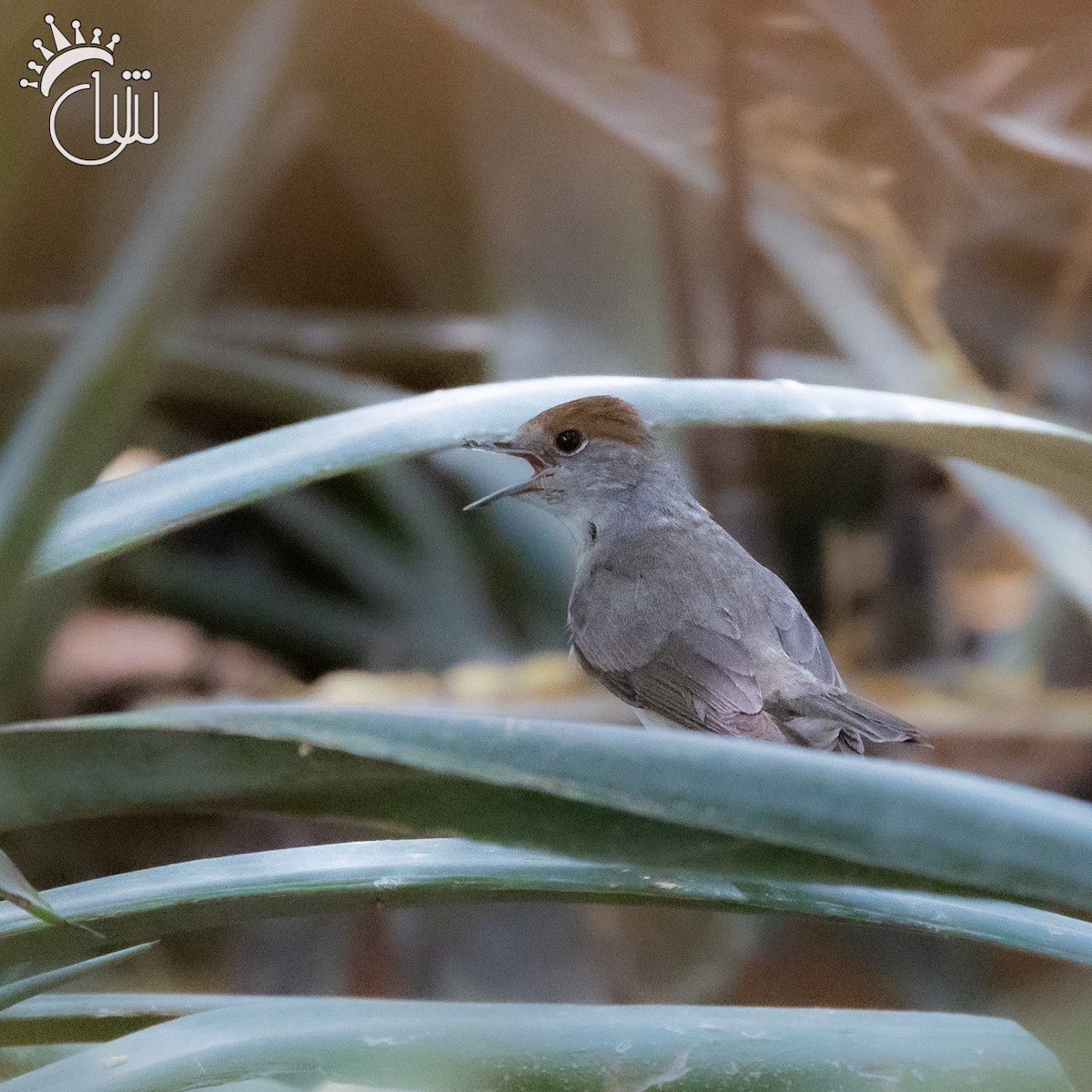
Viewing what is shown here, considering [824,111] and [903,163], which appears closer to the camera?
[903,163]

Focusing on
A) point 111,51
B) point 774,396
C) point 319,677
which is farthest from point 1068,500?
point 319,677

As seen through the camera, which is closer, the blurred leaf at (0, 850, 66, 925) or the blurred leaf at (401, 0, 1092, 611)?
the blurred leaf at (0, 850, 66, 925)

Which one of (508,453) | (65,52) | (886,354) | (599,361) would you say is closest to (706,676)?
(508,453)

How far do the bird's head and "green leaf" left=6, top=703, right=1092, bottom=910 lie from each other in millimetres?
198

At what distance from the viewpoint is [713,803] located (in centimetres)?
28

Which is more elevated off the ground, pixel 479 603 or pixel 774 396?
pixel 479 603

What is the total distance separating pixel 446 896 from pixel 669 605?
0.15m

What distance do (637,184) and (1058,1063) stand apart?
121 cm

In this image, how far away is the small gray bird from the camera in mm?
473

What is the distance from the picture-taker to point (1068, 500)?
18.9 inches

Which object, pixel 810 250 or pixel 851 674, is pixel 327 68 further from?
pixel 851 674
